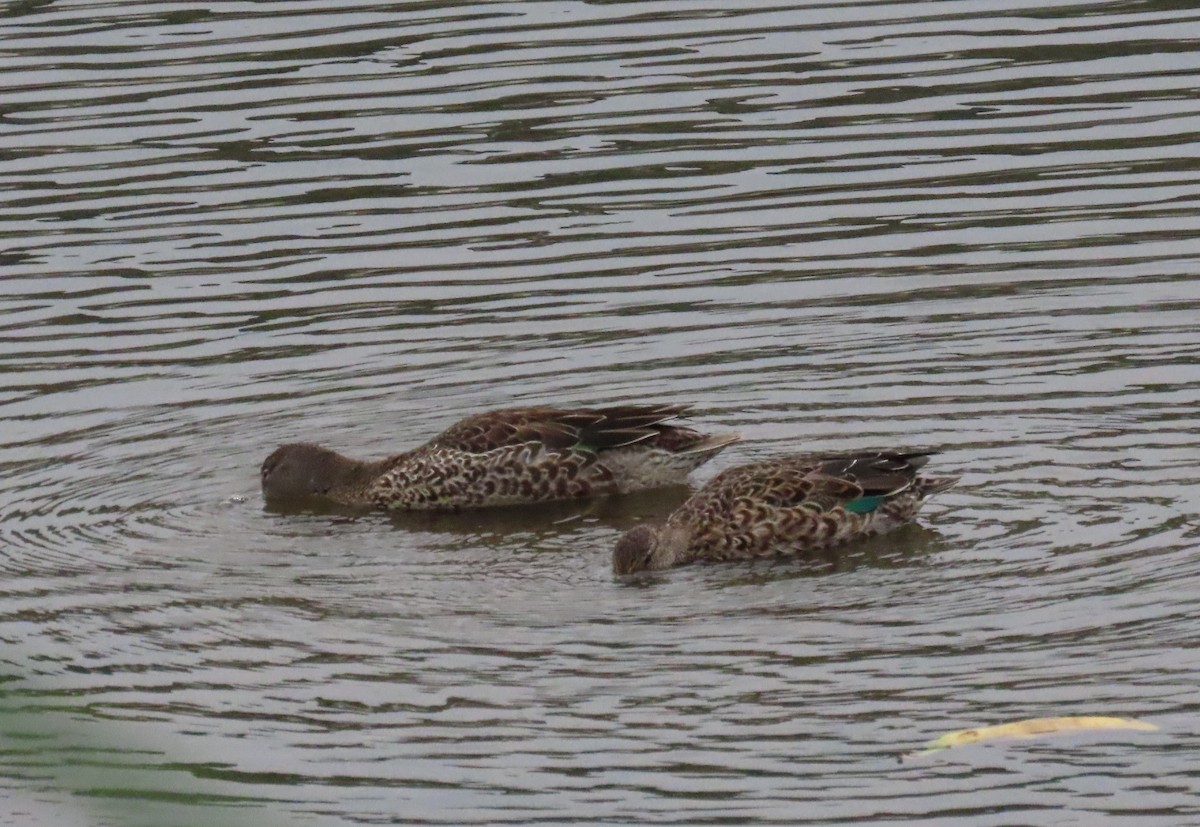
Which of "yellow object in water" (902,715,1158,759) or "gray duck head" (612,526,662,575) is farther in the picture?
"gray duck head" (612,526,662,575)

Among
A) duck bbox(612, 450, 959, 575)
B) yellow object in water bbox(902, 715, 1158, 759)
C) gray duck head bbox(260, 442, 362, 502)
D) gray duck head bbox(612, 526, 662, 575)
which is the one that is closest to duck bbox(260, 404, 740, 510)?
gray duck head bbox(260, 442, 362, 502)

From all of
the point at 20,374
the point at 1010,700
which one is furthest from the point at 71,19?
the point at 1010,700

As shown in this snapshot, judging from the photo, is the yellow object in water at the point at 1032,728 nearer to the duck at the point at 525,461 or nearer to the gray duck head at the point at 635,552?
the gray duck head at the point at 635,552

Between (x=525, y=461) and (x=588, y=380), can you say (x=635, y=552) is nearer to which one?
(x=525, y=461)

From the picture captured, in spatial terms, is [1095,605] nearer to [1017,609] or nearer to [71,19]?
[1017,609]

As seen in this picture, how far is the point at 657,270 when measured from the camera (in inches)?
556

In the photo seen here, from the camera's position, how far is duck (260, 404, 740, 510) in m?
11.3

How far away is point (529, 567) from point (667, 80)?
26.0 feet

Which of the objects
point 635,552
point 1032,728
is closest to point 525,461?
point 635,552

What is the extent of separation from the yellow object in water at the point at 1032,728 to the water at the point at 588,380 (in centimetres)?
7

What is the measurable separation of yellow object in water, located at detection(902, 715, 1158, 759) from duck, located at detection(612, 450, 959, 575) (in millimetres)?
2849

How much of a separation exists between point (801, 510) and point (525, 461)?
1.94 m

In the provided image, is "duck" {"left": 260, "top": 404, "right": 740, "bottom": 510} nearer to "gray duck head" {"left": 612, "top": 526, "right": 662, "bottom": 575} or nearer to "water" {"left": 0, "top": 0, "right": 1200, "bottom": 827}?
"water" {"left": 0, "top": 0, "right": 1200, "bottom": 827}

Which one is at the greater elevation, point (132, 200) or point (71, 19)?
point (71, 19)
